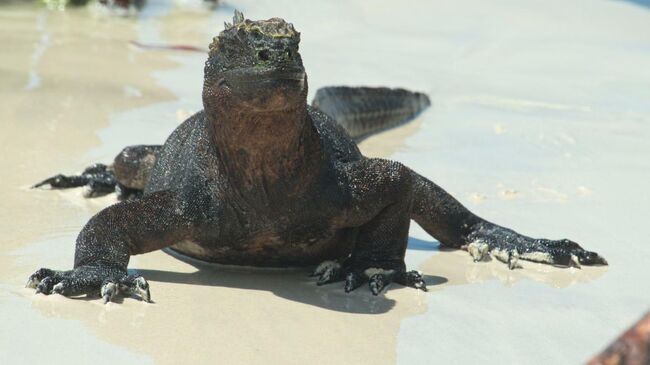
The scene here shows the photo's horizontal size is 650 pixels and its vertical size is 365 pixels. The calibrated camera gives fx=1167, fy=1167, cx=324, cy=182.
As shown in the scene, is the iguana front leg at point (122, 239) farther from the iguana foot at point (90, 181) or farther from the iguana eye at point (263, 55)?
the iguana foot at point (90, 181)

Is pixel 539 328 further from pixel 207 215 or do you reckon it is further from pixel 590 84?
pixel 590 84

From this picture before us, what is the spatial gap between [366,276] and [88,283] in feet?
4.60

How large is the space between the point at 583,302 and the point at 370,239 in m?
1.10

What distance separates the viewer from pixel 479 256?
6426 mm

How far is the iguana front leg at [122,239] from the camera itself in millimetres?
5168

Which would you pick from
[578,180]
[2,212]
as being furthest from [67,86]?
[578,180]

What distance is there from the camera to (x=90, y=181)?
7.64m

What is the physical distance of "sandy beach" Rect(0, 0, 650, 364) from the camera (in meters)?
4.79

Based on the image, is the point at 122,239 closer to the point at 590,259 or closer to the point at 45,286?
the point at 45,286

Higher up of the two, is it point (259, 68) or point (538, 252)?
point (259, 68)

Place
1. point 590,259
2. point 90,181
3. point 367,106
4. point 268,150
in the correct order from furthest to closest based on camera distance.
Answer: point 367,106 → point 90,181 → point 590,259 → point 268,150

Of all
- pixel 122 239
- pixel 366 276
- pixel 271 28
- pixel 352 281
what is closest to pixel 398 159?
pixel 366 276

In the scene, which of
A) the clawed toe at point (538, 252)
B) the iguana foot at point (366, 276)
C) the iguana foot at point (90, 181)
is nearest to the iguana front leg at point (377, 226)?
the iguana foot at point (366, 276)

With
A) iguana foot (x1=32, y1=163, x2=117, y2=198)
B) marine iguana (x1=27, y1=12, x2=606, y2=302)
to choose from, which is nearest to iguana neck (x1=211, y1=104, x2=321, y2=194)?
marine iguana (x1=27, y1=12, x2=606, y2=302)
